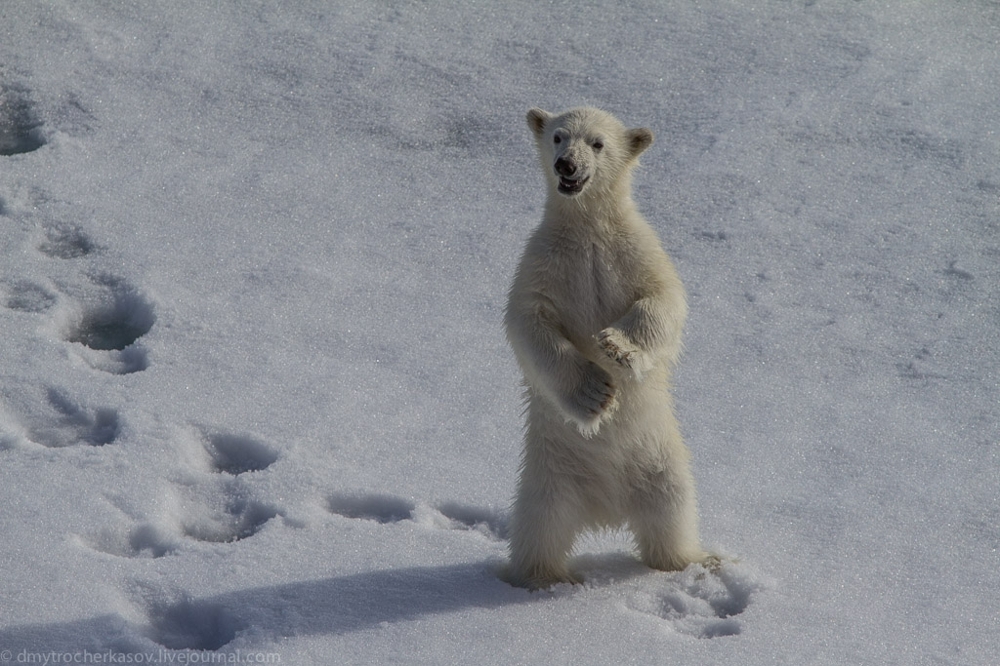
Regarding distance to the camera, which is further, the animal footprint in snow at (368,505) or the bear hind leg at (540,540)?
the animal footprint in snow at (368,505)

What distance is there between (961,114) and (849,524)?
317 cm

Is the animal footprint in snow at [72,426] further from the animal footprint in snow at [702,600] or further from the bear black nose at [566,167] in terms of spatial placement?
the animal footprint in snow at [702,600]

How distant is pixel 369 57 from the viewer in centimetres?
716

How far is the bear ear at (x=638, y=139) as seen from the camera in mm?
4047

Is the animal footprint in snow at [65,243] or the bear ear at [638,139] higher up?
the bear ear at [638,139]

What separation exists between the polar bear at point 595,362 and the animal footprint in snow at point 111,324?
2044 mm

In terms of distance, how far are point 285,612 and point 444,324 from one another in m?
2.01

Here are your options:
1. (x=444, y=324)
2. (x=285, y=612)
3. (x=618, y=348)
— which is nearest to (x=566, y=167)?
(x=618, y=348)

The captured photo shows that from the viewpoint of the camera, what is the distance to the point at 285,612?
365cm

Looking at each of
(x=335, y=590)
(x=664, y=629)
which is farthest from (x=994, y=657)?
(x=335, y=590)

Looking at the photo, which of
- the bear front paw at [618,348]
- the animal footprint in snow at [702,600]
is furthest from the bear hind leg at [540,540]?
the bear front paw at [618,348]

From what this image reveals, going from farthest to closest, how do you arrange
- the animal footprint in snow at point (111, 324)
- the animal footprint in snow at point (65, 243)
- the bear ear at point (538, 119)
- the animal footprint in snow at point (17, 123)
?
the animal footprint in snow at point (17, 123)
the animal footprint in snow at point (65, 243)
the animal footprint in snow at point (111, 324)
the bear ear at point (538, 119)

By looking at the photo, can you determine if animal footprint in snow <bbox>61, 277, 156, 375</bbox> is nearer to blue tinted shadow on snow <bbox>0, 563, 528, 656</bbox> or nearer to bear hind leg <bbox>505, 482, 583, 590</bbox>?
blue tinted shadow on snow <bbox>0, 563, 528, 656</bbox>

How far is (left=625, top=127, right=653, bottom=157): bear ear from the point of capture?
13.3 ft
